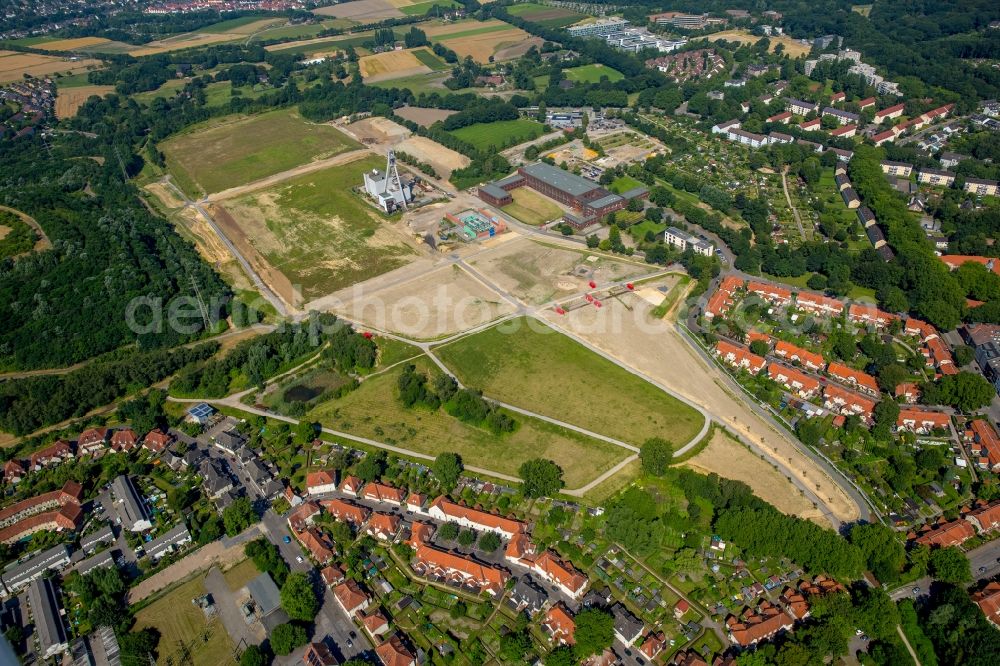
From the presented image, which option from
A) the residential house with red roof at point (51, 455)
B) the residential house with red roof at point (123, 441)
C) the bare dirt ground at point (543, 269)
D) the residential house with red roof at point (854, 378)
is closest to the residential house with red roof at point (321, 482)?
the residential house with red roof at point (123, 441)

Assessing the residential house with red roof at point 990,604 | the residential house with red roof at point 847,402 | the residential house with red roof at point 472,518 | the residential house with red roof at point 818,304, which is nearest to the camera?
the residential house with red roof at point 990,604

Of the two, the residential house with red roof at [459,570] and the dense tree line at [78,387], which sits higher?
the residential house with red roof at [459,570]

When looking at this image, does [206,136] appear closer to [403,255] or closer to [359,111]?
[359,111]

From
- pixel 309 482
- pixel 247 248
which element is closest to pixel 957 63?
pixel 247 248

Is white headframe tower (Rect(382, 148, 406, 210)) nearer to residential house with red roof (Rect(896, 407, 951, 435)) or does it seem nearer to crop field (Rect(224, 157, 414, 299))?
crop field (Rect(224, 157, 414, 299))

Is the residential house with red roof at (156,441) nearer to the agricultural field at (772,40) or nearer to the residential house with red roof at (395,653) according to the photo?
the residential house with red roof at (395,653)

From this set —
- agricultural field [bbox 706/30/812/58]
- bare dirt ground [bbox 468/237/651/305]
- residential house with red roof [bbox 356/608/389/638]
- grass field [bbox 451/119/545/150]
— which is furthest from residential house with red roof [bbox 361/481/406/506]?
agricultural field [bbox 706/30/812/58]

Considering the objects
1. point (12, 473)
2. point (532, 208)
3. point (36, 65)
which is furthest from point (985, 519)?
point (36, 65)

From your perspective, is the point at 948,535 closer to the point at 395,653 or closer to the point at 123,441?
the point at 395,653
